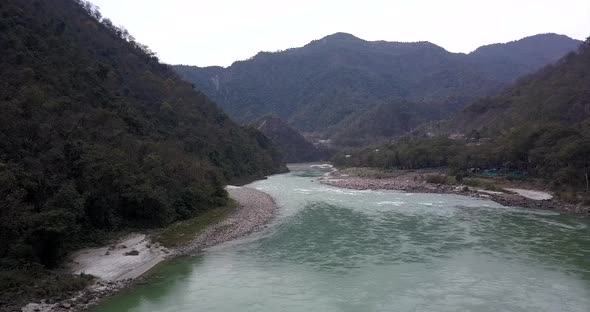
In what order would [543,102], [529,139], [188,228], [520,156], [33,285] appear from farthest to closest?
[543,102], [520,156], [529,139], [188,228], [33,285]

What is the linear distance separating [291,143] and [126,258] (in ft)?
356

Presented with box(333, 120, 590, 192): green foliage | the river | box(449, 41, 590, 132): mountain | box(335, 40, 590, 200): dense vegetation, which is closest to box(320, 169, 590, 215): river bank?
box(333, 120, 590, 192): green foliage

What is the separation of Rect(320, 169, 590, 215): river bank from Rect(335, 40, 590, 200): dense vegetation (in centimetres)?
283

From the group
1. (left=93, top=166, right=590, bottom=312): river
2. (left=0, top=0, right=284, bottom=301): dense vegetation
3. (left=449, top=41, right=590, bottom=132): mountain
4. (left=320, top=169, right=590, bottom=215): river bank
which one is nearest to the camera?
(left=93, top=166, right=590, bottom=312): river

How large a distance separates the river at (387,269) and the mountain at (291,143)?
95154 millimetres

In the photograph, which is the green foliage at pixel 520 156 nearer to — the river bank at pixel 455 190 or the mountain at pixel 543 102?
the river bank at pixel 455 190

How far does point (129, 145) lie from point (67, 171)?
7.76m

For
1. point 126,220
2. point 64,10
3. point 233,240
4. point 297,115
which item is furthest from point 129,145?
point 297,115

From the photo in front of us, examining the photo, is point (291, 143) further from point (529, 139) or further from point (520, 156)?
point (529, 139)

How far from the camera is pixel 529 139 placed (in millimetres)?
47781

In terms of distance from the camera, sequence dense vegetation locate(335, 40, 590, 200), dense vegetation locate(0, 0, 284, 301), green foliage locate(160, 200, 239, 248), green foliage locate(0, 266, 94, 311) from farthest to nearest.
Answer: dense vegetation locate(335, 40, 590, 200)
green foliage locate(160, 200, 239, 248)
dense vegetation locate(0, 0, 284, 301)
green foliage locate(0, 266, 94, 311)

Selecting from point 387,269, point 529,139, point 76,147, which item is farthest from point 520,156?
point 76,147

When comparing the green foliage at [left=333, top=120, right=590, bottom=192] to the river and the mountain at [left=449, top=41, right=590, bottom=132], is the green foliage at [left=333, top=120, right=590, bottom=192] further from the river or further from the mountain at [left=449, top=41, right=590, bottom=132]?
the river

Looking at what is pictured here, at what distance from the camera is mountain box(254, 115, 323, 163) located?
12556cm
